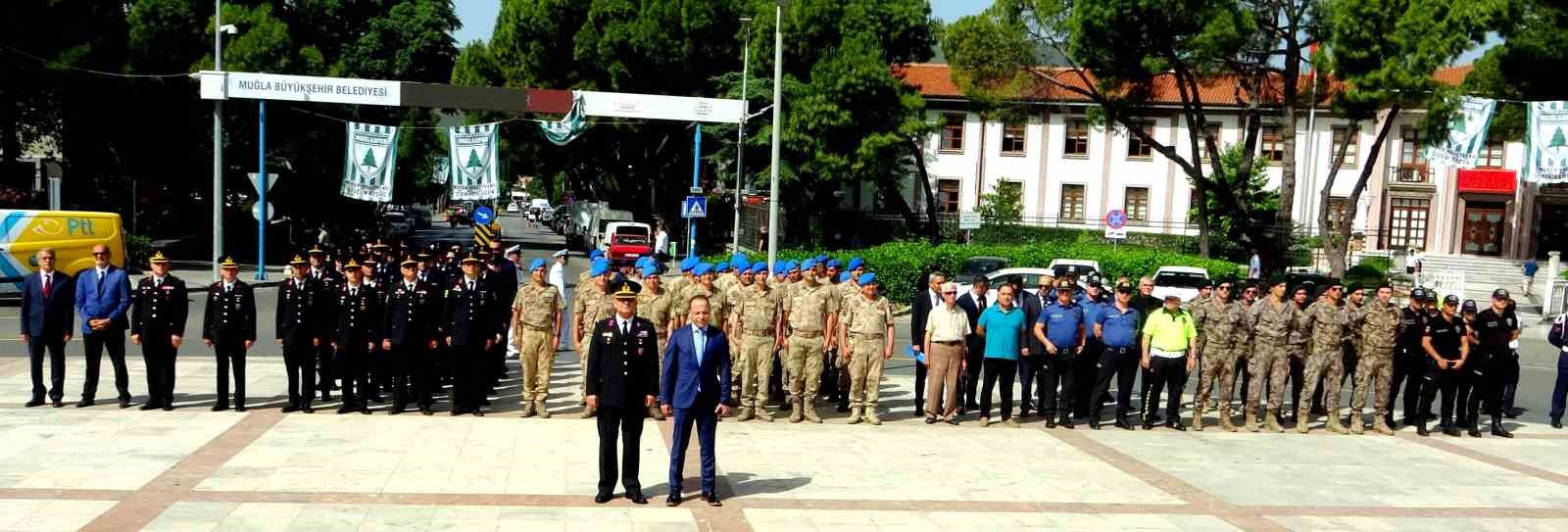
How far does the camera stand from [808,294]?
508 inches

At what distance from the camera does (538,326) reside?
12.5 metres

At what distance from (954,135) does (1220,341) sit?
4200 centimetres

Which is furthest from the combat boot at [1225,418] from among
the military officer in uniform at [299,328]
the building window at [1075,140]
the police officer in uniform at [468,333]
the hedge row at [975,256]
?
the building window at [1075,140]

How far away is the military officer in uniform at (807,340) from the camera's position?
1285 centimetres

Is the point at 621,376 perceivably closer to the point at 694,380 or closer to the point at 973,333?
the point at 694,380

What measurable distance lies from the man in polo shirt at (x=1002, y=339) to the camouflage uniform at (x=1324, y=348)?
10.1 ft

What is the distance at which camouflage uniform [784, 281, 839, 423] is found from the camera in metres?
12.8

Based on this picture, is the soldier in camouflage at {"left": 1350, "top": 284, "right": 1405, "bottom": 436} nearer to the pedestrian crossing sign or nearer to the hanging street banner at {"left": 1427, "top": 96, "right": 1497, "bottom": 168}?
the hanging street banner at {"left": 1427, "top": 96, "right": 1497, "bottom": 168}

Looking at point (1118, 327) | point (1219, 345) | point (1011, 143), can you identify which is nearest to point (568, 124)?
point (1118, 327)

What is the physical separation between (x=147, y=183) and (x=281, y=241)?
7.19 m

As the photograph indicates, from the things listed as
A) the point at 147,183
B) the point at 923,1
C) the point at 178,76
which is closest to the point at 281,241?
the point at 147,183

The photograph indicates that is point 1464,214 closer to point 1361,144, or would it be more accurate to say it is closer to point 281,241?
point 1361,144

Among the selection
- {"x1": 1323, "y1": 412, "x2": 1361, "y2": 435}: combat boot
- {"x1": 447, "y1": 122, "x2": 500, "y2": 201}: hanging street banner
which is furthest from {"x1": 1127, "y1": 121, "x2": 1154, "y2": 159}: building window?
{"x1": 1323, "y1": 412, "x2": 1361, "y2": 435}: combat boot

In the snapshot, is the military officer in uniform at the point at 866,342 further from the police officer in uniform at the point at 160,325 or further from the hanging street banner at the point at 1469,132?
the hanging street banner at the point at 1469,132
